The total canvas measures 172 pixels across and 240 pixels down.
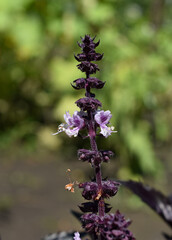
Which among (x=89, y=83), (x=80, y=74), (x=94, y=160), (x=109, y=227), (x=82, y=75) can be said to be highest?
(x=80, y=74)

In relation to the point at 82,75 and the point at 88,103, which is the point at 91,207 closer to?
the point at 88,103

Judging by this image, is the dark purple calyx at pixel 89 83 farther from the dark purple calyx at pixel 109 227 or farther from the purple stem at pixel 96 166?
the dark purple calyx at pixel 109 227

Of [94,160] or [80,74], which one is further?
[80,74]

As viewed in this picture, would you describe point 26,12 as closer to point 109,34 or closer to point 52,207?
point 109,34

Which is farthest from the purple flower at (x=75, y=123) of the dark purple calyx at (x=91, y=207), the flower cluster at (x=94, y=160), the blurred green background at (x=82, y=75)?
the blurred green background at (x=82, y=75)

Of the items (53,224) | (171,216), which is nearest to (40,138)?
(53,224)

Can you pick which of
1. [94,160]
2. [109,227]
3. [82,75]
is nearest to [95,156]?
[94,160]

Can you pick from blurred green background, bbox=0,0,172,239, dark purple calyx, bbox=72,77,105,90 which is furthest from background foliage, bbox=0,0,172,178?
dark purple calyx, bbox=72,77,105,90
